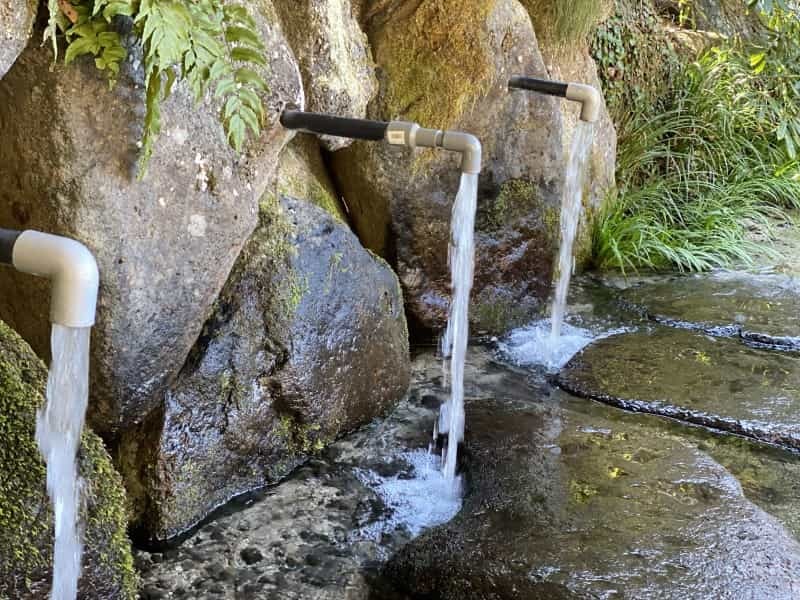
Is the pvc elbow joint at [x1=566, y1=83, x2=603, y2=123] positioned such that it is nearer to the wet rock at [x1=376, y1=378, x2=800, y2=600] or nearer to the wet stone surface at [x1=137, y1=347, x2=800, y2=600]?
the wet stone surface at [x1=137, y1=347, x2=800, y2=600]

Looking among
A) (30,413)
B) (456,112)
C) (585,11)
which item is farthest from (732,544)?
(585,11)

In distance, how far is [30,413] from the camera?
6.68 feet

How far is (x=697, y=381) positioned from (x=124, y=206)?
254cm

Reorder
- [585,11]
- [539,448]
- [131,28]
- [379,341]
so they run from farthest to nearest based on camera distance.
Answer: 1. [585,11]
2. [379,341]
3. [539,448]
4. [131,28]

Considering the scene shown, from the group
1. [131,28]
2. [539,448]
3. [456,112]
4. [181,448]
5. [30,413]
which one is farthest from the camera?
[456,112]

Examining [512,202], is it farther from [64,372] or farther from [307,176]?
[64,372]

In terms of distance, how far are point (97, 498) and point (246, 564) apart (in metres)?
0.64

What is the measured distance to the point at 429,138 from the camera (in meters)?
2.76

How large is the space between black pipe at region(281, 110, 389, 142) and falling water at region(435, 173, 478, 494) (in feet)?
1.17

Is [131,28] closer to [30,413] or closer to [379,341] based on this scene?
[30,413]

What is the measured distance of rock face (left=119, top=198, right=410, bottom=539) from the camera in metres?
2.82

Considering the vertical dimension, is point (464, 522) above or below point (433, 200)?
below

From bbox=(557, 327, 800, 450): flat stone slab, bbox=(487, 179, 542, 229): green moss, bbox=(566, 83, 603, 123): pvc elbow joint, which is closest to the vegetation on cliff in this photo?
bbox=(487, 179, 542, 229): green moss

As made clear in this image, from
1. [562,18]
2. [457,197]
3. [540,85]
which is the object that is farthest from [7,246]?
[562,18]
